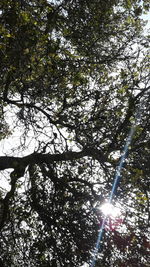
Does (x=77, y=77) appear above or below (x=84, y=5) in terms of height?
below

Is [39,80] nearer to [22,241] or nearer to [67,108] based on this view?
[67,108]

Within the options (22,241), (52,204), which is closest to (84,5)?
(52,204)

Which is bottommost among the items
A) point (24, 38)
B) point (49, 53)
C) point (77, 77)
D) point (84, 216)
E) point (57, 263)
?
point (57, 263)

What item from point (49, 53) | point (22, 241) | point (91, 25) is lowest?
point (22, 241)

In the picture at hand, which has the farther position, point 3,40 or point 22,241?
point 22,241

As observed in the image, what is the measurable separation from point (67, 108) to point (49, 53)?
287 cm

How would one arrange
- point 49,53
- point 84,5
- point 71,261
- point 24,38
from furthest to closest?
point 84,5 < point 49,53 < point 71,261 < point 24,38

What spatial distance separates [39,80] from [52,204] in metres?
3.28

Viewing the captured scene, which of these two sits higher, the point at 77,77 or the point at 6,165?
the point at 77,77

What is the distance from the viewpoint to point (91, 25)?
8.46 metres

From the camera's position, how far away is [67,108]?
908cm

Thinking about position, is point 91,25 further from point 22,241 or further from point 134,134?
point 22,241

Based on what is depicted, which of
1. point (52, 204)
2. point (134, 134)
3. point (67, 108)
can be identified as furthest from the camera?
point (67, 108)

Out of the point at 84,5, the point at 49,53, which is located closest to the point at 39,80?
the point at 49,53
